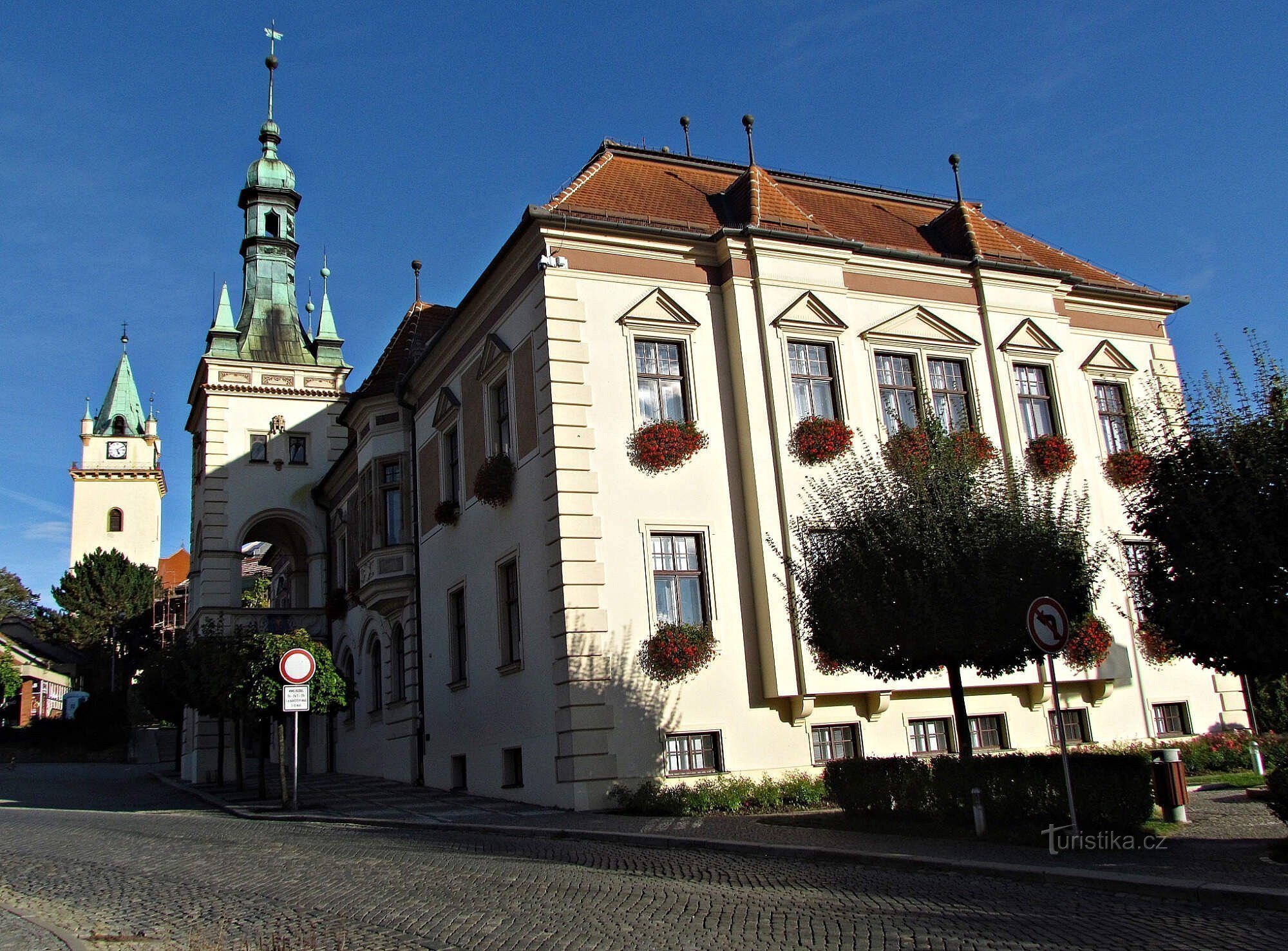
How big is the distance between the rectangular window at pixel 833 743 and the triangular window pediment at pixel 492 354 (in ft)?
29.6

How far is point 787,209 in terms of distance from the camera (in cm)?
2133

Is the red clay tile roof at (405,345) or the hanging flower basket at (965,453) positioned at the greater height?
the red clay tile roof at (405,345)

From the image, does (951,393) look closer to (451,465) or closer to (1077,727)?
(1077,727)

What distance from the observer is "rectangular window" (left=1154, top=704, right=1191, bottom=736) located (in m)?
22.1

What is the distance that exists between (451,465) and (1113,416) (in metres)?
14.7

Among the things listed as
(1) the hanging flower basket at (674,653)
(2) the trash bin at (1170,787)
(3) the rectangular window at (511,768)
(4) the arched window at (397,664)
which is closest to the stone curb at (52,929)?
(1) the hanging flower basket at (674,653)

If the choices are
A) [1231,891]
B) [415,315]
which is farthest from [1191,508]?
[415,315]

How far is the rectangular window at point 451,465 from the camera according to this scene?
23.7 metres

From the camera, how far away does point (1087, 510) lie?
21.7 meters

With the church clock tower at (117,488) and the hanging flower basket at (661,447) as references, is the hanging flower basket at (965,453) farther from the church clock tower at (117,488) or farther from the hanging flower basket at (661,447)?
the church clock tower at (117,488)

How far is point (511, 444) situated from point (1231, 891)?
1465cm

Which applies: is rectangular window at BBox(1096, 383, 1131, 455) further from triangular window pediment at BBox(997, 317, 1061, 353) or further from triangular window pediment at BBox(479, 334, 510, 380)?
triangular window pediment at BBox(479, 334, 510, 380)

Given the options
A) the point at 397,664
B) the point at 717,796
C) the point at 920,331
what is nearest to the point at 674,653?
the point at 717,796

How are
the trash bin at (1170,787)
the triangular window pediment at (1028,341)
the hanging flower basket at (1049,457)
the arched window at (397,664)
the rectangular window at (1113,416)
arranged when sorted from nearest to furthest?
1. the trash bin at (1170,787)
2. the hanging flower basket at (1049,457)
3. the triangular window pediment at (1028,341)
4. the rectangular window at (1113,416)
5. the arched window at (397,664)
